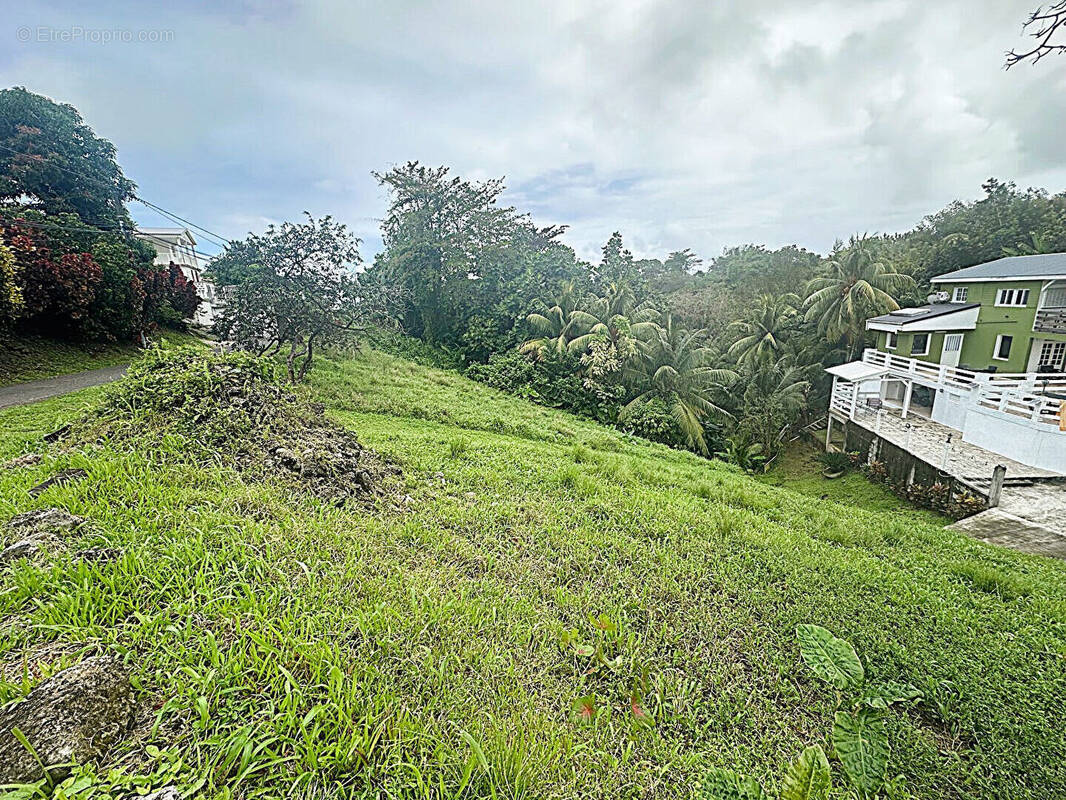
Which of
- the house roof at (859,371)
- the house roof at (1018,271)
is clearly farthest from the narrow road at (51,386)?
the house roof at (1018,271)

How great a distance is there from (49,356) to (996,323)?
1036 inches

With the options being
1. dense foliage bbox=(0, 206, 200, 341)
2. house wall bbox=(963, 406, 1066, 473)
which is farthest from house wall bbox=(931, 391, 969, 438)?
dense foliage bbox=(0, 206, 200, 341)

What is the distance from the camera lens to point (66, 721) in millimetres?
1479

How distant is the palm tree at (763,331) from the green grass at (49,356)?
654 inches

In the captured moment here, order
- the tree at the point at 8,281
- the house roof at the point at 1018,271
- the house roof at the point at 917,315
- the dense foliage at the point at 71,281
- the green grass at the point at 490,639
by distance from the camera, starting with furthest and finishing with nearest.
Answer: the house roof at the point at 917,315 < the house roof at the point at 1018,271 < the dense foliage at the point at 71,281 < the tree at the point at 8,281 < the green grass at the point at 490,639

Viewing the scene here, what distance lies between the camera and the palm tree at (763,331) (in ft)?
50.5

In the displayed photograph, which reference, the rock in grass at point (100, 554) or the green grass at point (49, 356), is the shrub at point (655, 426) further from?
the green grass at point (49, 356)

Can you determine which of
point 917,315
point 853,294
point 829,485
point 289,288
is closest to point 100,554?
point 289,288

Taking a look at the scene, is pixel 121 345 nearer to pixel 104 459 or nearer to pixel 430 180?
pixel 430 180

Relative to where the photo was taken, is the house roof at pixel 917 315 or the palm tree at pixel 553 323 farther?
the palm tree at pixel 553 323

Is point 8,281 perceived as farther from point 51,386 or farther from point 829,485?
point 829,485

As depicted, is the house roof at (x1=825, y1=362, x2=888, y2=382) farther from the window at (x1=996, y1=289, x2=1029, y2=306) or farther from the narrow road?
the narrow road

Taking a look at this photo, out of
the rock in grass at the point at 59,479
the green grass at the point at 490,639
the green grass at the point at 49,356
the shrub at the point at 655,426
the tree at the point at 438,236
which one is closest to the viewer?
the green grass at the point at 490,639

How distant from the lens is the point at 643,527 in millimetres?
4344
